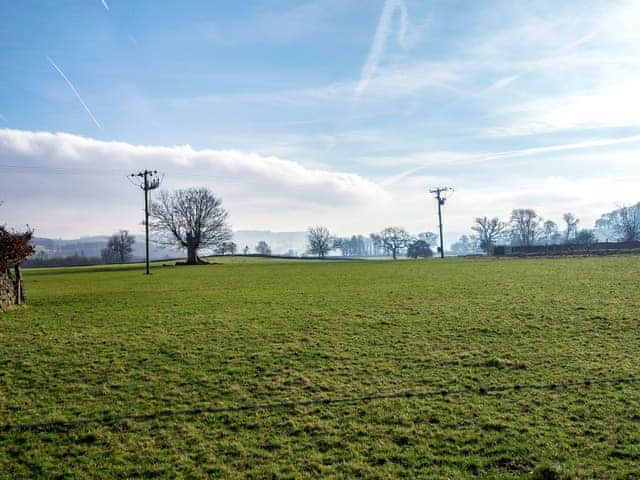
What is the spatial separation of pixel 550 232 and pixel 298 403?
16515 centimetres

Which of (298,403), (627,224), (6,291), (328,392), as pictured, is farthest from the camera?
(627,224)

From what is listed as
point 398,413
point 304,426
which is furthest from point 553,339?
point 304,426

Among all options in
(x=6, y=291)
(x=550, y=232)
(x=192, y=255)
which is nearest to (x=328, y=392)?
(x=6, y=291)

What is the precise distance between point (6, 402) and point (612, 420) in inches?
417

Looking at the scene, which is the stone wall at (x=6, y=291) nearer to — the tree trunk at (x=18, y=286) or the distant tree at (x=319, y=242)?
the tree trunk at (x=18, y=286)

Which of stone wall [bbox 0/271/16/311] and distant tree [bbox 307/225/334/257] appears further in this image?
distant tree [bbox 307/225/334/257]

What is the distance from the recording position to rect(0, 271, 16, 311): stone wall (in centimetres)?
1889

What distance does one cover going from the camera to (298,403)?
25.4 ft

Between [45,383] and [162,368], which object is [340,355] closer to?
[162,368]

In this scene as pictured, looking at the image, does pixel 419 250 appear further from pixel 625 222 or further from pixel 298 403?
pixel 298 403

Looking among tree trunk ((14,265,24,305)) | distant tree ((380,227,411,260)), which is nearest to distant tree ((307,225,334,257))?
distant tree ((380,227,411,260))

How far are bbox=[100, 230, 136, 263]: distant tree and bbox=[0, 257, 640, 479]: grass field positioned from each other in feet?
378

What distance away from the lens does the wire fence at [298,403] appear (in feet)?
23.2

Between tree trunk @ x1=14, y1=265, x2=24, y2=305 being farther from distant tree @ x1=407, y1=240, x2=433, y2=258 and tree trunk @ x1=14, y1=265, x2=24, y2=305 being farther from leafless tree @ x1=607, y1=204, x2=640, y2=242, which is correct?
distant tree @ x1=407, y1=240, x2=433, y2=258
